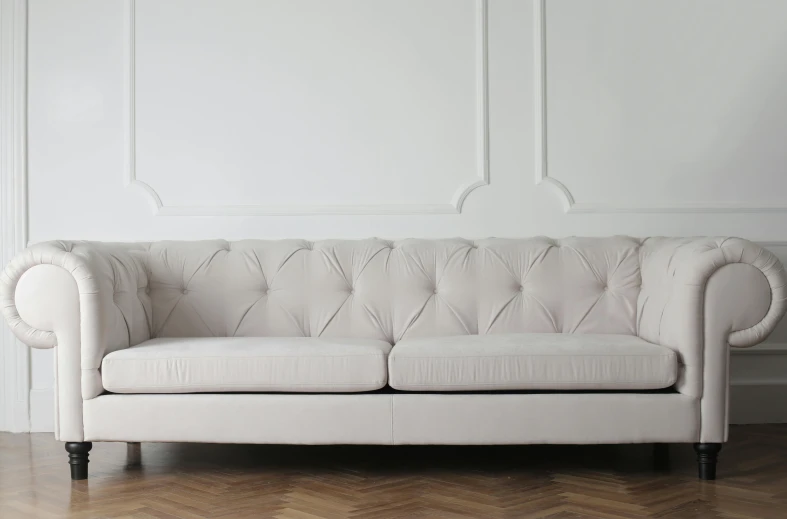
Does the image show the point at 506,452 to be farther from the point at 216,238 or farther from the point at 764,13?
A: the point at 764,13

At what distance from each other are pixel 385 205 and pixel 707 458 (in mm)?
1640

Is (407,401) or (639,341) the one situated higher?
(639,341)

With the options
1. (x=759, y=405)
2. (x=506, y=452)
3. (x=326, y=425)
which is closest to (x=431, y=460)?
(x=506, y=452)

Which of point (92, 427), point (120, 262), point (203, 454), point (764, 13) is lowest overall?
point (203, 454)

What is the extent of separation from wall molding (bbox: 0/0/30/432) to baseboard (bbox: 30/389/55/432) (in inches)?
1.6

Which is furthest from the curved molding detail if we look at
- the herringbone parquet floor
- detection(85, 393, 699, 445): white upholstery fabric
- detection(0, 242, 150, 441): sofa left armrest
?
detection(85, 393, 699, 445): white upholstery fabric

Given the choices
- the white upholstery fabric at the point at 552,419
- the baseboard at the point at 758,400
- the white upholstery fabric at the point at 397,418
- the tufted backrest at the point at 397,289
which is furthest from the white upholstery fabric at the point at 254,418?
the baseboard at the point at 758,400

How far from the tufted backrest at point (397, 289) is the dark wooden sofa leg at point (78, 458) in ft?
1.83

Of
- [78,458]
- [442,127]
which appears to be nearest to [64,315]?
[78,458]

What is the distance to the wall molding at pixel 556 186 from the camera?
3.25 meters

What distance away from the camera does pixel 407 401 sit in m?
2.31

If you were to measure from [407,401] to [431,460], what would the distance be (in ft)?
1.41

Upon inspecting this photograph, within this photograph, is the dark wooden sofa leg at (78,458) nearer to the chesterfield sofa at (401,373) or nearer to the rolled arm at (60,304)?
the chesterfield sofa at (401,373)

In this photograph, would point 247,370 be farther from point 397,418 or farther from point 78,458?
point 78,458
